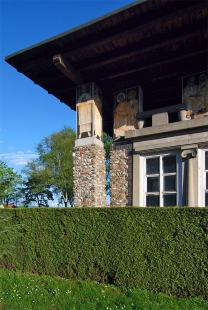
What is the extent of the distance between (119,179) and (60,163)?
2570cm

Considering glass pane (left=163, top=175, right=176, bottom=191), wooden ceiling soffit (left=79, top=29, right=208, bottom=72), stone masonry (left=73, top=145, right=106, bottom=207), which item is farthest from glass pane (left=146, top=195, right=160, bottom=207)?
wooden ceiling soffit (left=79, top=29, right=208, bottom=72)

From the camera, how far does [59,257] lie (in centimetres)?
623

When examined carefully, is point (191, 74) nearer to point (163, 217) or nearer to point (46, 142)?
point (163, 217)

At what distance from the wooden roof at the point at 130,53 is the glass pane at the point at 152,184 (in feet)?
11.2

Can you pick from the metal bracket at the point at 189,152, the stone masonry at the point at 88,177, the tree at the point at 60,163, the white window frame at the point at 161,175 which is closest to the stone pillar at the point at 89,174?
the stone masonry at the point at 88,177

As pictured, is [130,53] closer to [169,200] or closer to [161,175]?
[161,175]

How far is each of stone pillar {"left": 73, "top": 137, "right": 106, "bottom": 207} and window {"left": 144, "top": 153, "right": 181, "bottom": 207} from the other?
1.65m

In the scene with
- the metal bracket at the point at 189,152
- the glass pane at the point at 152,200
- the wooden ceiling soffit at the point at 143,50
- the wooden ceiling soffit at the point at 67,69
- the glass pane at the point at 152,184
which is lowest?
the glass pane at the point at 152,200

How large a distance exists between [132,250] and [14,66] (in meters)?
7.00

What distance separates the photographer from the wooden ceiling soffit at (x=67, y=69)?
775cm

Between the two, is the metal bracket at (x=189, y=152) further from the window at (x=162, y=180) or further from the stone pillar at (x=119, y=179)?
the stone pillar at (x=119, y=179)

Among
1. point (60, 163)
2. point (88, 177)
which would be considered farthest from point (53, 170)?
point (88, 177)

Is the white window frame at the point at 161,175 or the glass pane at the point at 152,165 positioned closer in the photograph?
the white window frame at the point at 161,175

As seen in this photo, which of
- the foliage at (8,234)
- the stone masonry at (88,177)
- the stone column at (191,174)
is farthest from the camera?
the stone masonry at (88,177)
